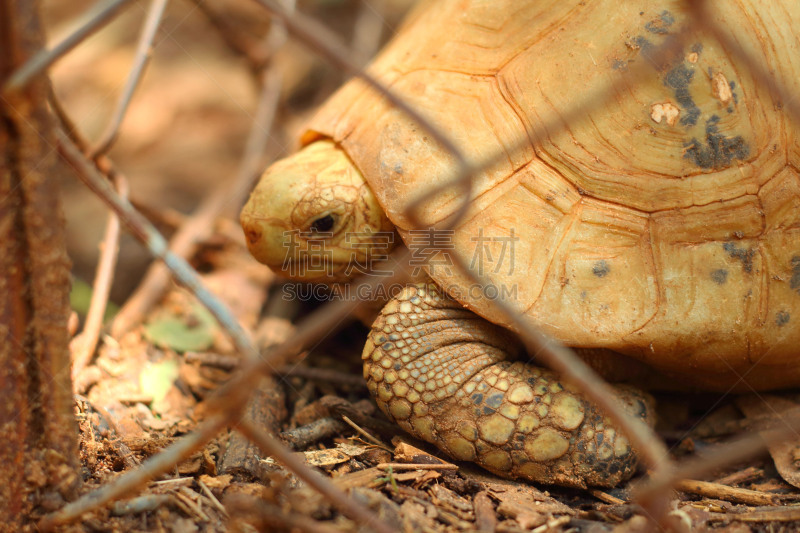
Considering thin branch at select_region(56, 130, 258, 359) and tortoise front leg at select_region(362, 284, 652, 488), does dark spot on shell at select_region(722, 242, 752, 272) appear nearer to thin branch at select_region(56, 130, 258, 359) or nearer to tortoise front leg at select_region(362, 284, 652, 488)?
tortoise front leg at select_region(362, 284, 652, 488)

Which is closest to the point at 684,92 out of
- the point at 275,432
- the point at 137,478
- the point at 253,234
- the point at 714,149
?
the point at 714,149

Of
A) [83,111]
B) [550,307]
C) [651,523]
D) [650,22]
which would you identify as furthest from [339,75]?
[651,523]

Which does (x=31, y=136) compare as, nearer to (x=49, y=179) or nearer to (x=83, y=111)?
(x=49, y=179)

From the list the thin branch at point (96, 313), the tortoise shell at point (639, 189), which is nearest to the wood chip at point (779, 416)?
the tortoise shell at point (639, 189)

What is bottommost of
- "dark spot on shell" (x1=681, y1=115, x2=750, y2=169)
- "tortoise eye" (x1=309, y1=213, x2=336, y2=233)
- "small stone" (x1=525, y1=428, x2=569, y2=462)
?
"small stone" (x1=525, y1=428, x2=569, y2=462)

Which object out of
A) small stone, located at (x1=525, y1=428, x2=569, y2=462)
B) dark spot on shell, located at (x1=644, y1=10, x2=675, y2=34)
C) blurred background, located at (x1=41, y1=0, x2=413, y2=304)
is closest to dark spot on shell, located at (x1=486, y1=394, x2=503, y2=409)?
small stone, located at (x1=525, y1=428, x2=569, y2=462)

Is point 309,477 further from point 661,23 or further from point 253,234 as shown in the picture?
point 661,23
